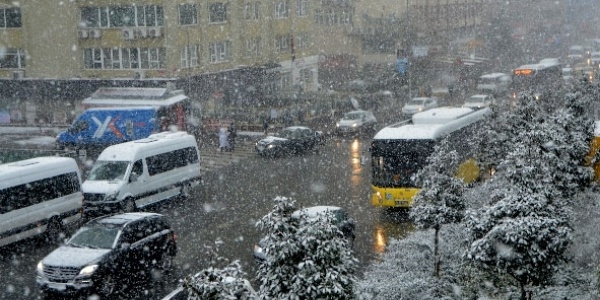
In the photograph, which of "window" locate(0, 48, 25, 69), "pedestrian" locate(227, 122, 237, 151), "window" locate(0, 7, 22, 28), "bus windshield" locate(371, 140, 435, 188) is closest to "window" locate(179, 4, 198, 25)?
"window" locate(0, 7, 22, 28)

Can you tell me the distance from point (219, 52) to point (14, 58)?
1413 cm

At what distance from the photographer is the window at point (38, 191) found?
19906 mm

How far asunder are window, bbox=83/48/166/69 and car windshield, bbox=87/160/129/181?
22135 mm

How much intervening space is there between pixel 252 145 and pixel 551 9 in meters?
89.4

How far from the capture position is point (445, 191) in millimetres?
16016

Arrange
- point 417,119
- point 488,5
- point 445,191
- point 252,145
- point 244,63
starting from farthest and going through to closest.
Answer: point 488,5, point 244,63, point 252,145, point 417,119, point 445,191

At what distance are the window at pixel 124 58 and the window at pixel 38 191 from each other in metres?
24.3

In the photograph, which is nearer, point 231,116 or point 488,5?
point 231,116

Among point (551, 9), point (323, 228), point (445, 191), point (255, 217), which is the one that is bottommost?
point (255, 217)

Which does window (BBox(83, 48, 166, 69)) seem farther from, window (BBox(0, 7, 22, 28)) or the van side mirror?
the van side mirror

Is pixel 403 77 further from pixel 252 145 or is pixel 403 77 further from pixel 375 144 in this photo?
pixel 375 144

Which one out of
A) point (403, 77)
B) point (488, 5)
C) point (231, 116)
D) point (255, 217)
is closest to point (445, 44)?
point (403, 77)

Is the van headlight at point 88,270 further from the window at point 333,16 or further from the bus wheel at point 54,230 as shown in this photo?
the window at point 333,16

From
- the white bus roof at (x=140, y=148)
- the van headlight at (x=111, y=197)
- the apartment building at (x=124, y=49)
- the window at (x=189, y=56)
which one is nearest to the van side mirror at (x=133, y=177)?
the white bus roof at (x=140, y=148)
